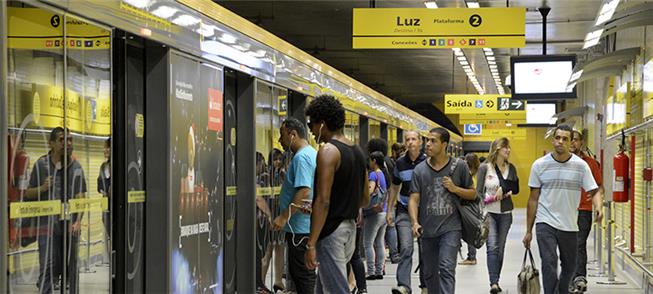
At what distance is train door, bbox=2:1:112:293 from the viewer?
177 inches

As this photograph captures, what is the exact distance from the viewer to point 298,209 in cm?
698

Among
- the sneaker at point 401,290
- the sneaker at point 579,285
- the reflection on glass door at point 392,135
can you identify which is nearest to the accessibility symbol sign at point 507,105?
the reflection on glass door at point 392,135

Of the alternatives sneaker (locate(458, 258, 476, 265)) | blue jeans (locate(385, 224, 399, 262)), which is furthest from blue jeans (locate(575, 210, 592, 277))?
sneaker (locate(458, 258, 476, 265))

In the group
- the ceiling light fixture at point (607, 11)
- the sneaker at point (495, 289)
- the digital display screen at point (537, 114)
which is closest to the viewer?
the ceiling light fixture at point (607, 11)

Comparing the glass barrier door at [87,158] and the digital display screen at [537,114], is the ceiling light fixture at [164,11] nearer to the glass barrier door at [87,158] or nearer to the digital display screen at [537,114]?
the glass barrier door at [87,158]

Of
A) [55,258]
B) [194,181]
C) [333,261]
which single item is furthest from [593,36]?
[55,258]

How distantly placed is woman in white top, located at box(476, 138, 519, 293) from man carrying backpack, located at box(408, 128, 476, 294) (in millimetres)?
2791

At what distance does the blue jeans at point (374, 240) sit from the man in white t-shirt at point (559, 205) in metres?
3.23

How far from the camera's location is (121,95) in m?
6.05

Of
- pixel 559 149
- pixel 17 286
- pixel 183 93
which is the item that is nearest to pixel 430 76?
pixel 559 149

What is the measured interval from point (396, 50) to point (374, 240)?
41.8ft

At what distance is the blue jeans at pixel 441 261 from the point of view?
Answer: 7562mm

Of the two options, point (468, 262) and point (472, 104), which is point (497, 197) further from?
point (472, 104)

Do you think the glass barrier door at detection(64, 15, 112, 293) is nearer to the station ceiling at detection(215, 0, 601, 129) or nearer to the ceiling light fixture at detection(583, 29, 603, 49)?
the ceiling light fixture at detection(583, 29, 603, 49)
